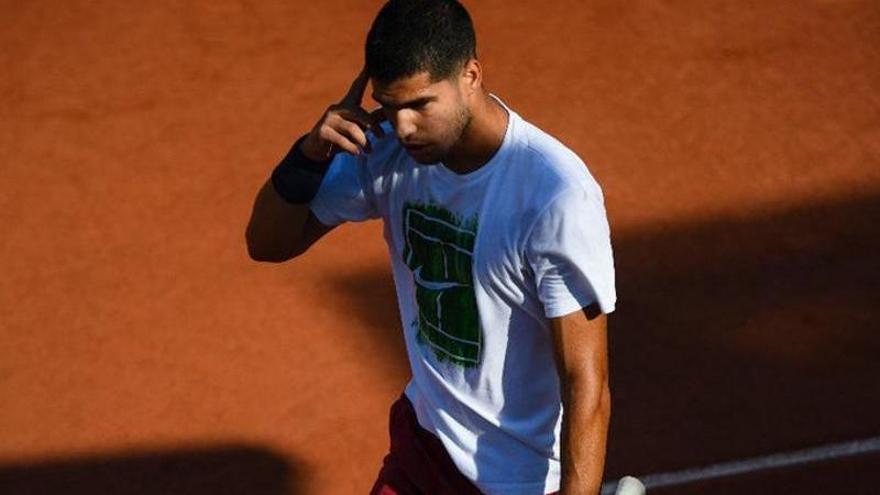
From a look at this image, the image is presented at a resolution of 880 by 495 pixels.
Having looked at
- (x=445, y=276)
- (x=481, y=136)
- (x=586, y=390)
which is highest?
(x=481, y=136)

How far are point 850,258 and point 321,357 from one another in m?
2.42

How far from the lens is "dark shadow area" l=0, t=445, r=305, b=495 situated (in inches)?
259

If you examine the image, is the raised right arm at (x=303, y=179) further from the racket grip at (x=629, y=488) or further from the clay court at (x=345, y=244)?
the clay court at (x=345, y=244)

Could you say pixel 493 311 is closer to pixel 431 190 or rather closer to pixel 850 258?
pixel 431 190

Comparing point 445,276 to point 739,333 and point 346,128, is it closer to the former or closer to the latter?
point 346,128

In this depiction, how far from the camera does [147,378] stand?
7.09 meters

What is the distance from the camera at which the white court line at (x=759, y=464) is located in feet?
21.3

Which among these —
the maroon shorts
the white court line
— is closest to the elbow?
the maroon shorts

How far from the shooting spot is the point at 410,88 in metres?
4.06

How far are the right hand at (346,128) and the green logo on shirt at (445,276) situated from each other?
0.84ft

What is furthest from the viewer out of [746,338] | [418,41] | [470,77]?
[746,338]

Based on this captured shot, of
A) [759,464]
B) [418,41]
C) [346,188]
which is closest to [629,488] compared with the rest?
[346,188]

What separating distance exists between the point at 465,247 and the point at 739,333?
3160 mm

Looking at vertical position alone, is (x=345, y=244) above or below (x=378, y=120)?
below
